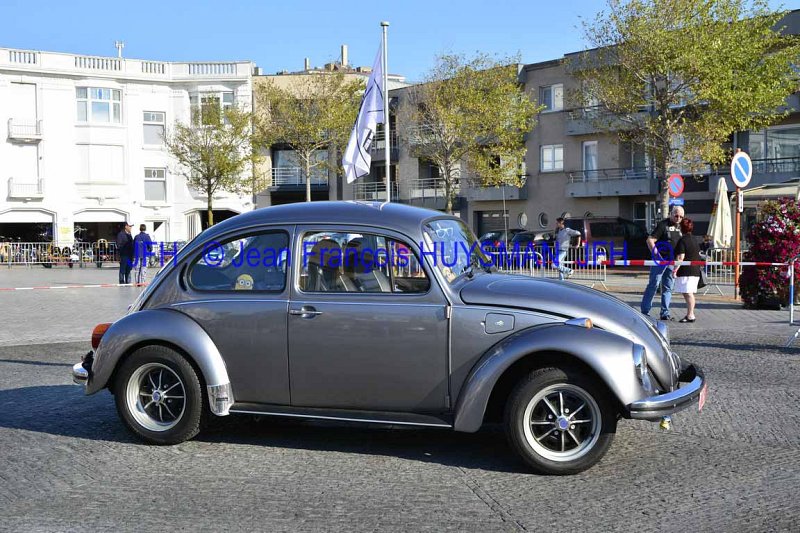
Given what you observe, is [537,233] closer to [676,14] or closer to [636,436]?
[676,14]

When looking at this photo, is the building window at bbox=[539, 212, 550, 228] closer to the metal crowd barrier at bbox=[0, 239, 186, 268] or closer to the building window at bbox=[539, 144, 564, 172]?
the building window at bbox=[539, 144, 564, 172]

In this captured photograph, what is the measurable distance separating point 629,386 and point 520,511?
1.10 meters

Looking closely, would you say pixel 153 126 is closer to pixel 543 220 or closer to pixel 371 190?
pixel 371 190

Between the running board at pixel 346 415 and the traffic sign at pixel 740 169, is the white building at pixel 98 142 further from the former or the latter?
the running board at pixel 346 415

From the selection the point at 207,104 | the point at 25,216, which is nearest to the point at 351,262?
the point at 207,104

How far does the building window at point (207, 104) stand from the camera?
45.8m

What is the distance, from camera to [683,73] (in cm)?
3038

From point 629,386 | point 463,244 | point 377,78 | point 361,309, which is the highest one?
point 377,78

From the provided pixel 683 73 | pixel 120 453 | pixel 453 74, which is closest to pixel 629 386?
pixel 120 453

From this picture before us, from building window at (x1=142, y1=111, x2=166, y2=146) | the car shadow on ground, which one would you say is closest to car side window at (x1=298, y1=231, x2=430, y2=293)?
the car shadow on ground

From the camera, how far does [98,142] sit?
5134 centimetres

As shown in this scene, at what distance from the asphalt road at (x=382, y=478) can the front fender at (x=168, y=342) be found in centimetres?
45

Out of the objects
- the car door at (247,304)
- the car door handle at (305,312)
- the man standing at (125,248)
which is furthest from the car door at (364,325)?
the man standing at (125,248)

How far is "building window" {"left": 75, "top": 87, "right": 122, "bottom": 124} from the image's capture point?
5153cm
